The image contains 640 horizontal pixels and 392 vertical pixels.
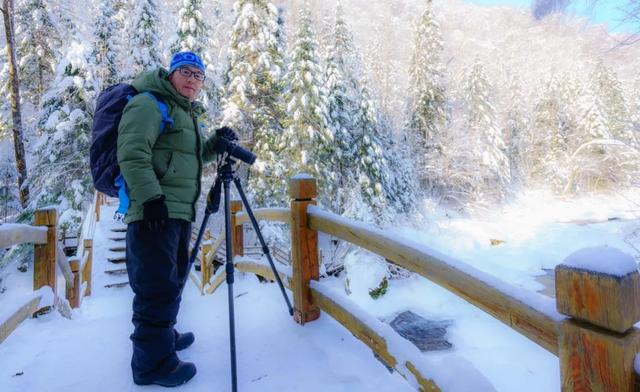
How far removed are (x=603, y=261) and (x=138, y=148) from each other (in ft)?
7.47

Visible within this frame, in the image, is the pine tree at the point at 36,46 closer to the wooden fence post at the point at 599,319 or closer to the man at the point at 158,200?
the man at the point at 158,200

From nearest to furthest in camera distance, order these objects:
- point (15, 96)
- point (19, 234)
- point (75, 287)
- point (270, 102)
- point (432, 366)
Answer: point (432, 366) → point (19, 234) → point (75, 287) → point (15, 96) → point (270, 102)

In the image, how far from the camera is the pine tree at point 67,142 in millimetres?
13812

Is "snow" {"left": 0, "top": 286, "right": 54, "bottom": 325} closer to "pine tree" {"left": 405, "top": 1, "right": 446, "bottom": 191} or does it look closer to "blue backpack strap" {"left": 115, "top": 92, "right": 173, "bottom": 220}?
"blue backpack strap" {"left": 115, "top": 92, "right": 173, "bottom": 220}

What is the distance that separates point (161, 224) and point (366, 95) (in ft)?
53.9

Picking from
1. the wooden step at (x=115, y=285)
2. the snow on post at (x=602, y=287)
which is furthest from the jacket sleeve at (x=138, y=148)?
the wooden step at (x=115, y=285)

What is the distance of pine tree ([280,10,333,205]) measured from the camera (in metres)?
15.7

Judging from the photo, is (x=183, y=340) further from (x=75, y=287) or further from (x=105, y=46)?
(x=105, y=46)

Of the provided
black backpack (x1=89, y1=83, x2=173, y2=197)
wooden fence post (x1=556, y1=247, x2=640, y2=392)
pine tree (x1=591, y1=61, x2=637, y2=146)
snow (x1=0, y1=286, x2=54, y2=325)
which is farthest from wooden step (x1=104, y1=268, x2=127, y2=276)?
pine tree (x1=591, y1=61, x2=637, y2=146)

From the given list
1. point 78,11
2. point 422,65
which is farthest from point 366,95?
point 78,11

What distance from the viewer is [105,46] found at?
646 inches

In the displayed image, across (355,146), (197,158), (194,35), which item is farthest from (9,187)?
(197,158)

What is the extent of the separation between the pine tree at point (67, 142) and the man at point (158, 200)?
13641 millimetres

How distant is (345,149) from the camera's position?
1784 centimetres
